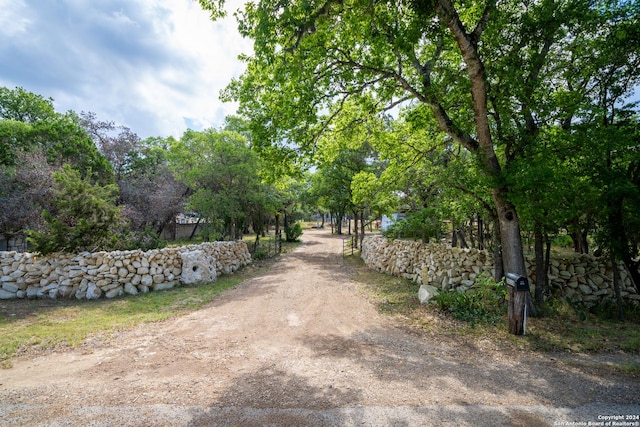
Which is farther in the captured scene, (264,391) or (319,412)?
(264,391)

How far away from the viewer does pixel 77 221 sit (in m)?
8.17

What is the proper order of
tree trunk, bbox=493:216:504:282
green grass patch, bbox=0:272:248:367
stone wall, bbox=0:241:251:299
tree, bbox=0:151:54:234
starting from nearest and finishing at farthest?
green grass patch, bbox=0:272:248:367
tree trunk, bbox=493:216:504:282
stone wall, bbox=0:241:251:299
tree, bbox=0:151:54:234

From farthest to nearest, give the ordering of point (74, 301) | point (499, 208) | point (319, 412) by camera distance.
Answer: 1. point (74, 301)
2. point (499, 208)
3. point (319, 412)

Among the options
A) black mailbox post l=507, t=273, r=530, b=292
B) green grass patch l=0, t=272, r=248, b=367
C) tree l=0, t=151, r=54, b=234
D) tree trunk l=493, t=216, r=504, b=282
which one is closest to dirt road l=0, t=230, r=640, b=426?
green grass patch l=0, t=272, r=248, b=367

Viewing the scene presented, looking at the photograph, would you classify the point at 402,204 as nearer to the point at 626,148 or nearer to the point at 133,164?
the point at 626,148

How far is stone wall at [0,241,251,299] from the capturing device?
25.1 ft

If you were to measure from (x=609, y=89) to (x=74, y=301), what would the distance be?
1387 centimetres

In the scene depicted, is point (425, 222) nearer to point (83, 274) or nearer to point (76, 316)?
point (76, 316)

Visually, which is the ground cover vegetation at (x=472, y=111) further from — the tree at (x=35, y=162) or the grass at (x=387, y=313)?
the tree at (x=35, y=162)

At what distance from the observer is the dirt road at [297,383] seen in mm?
2893

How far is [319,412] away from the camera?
2.95 meters

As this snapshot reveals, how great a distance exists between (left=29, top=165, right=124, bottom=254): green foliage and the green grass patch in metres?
1.58

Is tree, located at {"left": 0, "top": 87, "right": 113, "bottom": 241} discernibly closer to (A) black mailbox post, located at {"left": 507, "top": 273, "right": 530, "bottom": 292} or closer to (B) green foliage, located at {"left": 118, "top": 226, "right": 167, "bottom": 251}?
(B) green foliage, located at {"left": 118, "top": 226, "right": 167, "bottom": 251}

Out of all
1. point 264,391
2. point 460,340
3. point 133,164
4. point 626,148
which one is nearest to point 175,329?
point 264,391
